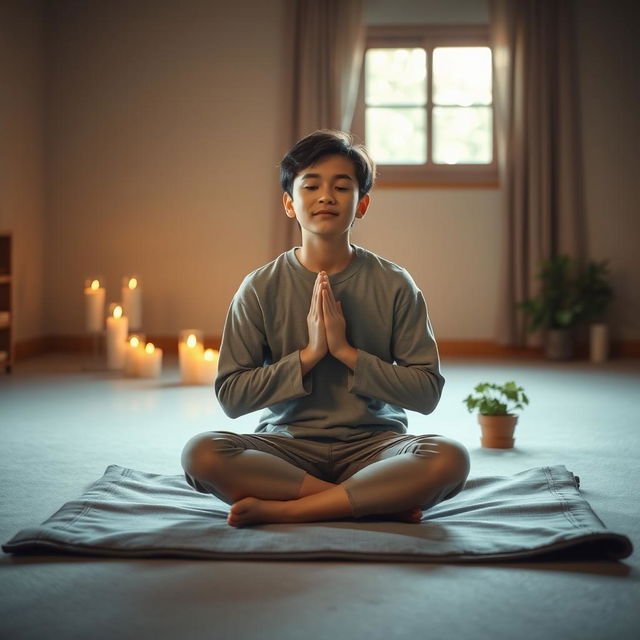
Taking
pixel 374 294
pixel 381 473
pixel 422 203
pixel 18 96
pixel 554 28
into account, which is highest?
pixel 554 28

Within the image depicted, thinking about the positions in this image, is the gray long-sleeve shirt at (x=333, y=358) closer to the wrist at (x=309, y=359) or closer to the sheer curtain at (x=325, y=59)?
the wrist at (x=309, y=359)

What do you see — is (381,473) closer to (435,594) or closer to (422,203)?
(435,594)

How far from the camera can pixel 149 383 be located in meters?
4.36

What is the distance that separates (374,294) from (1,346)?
3162 millimetres

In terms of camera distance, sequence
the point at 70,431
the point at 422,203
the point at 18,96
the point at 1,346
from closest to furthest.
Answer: the point at 70,431
the point at 1,346
the point at 18,96
the point at 422,203

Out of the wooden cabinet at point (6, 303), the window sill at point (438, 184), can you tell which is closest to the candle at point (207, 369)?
the wooden cabinet at point (6, 303)

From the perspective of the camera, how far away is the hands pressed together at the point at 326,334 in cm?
189

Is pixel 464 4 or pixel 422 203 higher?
pixel 464 4

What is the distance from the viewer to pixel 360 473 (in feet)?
5.87

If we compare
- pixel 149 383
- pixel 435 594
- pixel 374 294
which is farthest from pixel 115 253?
pixel 435 594

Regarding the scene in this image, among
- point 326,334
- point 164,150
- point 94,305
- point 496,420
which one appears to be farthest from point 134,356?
point 326,334

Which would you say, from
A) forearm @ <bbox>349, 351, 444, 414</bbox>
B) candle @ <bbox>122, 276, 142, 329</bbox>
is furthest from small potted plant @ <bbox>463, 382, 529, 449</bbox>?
candle @ <bbox>122, 276, 142, 329</bbox>

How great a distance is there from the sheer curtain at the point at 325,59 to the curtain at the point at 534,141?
811 millimetres

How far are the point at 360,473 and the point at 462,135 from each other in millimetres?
4144
